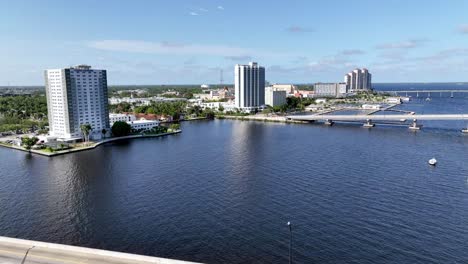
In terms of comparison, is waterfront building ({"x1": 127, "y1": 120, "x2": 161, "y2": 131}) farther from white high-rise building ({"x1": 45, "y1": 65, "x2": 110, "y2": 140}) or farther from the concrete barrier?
the concrete barrier

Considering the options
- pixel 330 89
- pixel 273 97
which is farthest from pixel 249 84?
pixel 330 89

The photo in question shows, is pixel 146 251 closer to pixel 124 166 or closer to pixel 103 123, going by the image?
pixel 124 166

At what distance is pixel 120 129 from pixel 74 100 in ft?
23.2

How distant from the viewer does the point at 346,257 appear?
574 inches

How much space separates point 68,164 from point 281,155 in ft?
67.0

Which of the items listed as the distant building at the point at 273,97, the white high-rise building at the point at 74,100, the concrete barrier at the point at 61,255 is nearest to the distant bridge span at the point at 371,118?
the distant building at the point at 273,97

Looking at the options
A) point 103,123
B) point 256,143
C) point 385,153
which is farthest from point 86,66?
point 385,153

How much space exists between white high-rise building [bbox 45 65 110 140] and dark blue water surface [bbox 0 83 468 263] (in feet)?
23.3

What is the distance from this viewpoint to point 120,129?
46812 mm

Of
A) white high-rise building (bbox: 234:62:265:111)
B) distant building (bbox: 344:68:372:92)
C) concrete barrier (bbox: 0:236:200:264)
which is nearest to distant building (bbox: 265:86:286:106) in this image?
white high-rise building (bbox: 234:62:265:111)

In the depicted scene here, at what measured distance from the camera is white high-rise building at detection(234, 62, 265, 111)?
82.3 meters

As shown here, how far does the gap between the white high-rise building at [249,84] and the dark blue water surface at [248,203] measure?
46.8 metres

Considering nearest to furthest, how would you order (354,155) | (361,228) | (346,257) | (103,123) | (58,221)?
(346,257) < (361,228) < (58,221) < (354,155) < (103,123)

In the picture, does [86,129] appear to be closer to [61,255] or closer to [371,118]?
[61,255]
